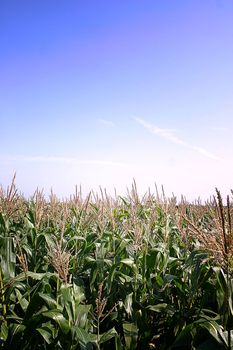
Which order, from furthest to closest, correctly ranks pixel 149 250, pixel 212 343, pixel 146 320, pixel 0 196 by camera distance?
pixel 0 196 < pixel 149 250 < pixel 146 320 < pixel 212 343

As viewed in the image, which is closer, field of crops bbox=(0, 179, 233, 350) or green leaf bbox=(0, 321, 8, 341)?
field of crops bbox=(0, 179, 233, 350)

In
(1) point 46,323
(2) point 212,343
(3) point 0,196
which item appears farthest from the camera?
(3) point 0,196

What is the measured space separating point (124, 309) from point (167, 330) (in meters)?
0.65

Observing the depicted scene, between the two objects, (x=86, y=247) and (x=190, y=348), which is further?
(x=86, y=247)

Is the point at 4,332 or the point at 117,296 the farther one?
the point at 117,296

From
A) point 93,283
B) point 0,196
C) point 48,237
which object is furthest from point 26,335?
point 0,196

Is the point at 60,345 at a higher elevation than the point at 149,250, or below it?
below

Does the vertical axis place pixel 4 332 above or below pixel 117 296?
below

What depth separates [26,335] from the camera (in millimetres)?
3564

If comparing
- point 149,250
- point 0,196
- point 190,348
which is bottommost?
point 190,348

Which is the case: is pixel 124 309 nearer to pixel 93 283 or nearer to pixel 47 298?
pixel 93 283

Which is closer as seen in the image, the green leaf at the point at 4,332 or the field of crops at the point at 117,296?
the field of crops at the point at 117,296

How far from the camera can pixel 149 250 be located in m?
4.66

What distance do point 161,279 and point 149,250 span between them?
0.46m
